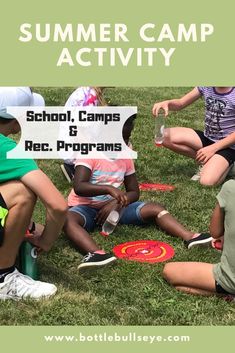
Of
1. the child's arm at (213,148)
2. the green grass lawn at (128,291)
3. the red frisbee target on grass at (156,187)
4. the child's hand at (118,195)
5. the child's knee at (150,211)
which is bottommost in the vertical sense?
the green grass lawn at (128,291)

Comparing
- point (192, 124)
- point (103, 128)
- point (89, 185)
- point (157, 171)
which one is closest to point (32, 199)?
point (89, 185)

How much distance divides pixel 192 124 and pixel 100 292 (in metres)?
5.17

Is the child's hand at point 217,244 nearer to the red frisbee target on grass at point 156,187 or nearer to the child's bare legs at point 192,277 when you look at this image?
the child's bare legs at point 192,277

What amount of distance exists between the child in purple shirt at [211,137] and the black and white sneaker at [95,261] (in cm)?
198

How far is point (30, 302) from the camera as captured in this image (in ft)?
10.3

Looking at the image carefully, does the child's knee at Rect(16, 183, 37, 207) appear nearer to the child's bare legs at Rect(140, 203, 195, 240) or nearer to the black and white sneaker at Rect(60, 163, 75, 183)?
the child's bare legs at Rect(140, 203, 195, 240)

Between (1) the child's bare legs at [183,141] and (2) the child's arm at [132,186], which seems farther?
(1) the child's bare legs at [183,141]

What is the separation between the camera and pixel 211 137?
5.72 meters

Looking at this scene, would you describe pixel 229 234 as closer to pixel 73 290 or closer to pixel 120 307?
pixel 120 307

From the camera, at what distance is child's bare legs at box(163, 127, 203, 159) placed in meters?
5.80

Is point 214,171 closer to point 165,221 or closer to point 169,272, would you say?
point 165,221

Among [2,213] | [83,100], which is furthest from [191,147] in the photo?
[2,213]

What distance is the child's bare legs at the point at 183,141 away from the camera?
5.80m

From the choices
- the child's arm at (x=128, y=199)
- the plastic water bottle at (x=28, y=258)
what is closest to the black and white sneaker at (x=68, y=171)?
the child's arm at (x=128, y=199)
